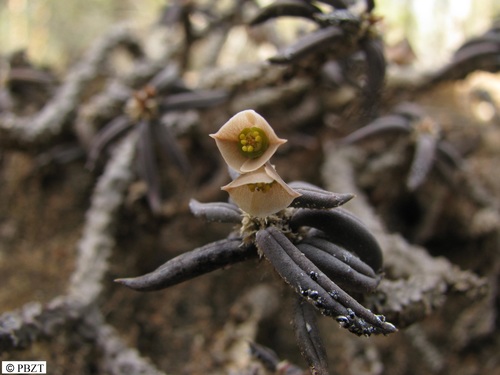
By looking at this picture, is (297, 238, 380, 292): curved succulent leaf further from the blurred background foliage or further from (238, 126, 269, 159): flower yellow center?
the blurred background foliage

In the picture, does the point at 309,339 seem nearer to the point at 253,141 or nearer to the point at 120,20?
the point at 253,141

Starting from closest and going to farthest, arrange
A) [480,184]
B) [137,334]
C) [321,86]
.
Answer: [137,334] < [480,184] < [321,86]

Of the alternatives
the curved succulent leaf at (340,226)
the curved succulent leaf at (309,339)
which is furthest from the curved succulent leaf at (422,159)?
the curved succulent leaf at (309,339)

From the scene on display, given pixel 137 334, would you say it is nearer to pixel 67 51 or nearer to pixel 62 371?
pixel 62 371

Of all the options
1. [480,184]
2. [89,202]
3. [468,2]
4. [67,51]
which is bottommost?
[480,184]

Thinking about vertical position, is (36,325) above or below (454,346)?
above

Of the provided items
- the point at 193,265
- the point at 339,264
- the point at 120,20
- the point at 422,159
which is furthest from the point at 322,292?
the point at 120,20

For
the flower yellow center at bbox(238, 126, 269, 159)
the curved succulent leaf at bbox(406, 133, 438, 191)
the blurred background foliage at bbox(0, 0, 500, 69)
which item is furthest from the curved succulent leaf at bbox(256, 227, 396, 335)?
the blurred background foliage at bbox(0, 0, 500, 69)

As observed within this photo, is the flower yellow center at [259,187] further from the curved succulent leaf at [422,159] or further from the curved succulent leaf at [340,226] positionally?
the curved succulent leaf at [422,159]

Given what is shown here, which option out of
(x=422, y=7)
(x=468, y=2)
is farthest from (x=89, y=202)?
(x=468, y=2)
